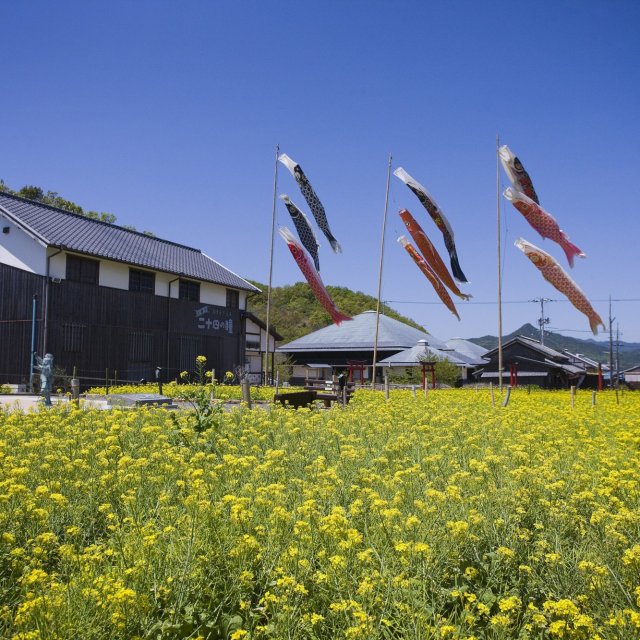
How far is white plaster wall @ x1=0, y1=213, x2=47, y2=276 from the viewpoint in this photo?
20.0 meters

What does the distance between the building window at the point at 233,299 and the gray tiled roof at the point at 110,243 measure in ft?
1.67

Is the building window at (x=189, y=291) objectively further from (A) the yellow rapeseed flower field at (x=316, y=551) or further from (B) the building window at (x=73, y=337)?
(A) the yellow rapeseed flower field at (x=316, y=551)

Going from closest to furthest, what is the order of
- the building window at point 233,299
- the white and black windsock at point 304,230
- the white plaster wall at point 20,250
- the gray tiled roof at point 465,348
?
1. the white and black windsock at point 304,230
2. the white plaster wall at point 20,250
3. the building window at point 233,299
4. the gray tiled roof at point 465,348

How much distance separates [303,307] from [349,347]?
879 inches

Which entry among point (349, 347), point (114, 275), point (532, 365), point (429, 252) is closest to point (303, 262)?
point (429, 252)

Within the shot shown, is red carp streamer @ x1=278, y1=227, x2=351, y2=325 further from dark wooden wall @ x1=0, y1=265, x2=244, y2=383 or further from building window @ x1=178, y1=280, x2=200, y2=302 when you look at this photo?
building window @ x1=178, y1=280, x2=200, y2=302

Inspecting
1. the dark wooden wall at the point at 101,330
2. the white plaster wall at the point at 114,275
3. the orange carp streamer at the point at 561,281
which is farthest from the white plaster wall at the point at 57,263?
the orange carp streamer at the point at 561,281

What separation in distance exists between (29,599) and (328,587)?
126 cm

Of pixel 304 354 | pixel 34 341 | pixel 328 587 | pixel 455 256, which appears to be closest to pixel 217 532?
pixel 328 587

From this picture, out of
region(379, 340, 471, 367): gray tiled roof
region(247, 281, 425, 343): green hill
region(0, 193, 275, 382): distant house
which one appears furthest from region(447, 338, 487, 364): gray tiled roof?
region(0, 193, 275, 382): distant house

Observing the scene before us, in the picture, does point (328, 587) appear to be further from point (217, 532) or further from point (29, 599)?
point (29, 599)

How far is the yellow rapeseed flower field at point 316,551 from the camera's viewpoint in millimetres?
2318

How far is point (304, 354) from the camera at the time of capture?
127 ft

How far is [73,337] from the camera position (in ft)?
66.8
